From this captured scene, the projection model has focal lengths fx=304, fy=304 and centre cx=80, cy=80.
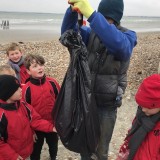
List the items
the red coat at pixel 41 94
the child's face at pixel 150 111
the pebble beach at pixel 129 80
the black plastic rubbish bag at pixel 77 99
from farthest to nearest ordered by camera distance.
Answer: the pebble beach at pixel 129 80
the red coat at pixel 41 94
the black plastic rubbish bag at pixel 77 99
the child's face at pixel 150 111

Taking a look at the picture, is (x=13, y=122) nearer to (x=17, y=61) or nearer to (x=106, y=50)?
(x=106, y=50)

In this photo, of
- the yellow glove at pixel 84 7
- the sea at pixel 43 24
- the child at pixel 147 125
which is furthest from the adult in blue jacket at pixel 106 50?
the sea at pixel 43 24

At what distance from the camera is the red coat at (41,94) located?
381 centimetres

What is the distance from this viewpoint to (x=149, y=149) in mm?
2660

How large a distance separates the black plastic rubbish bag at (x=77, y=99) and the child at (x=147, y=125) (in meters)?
0.46

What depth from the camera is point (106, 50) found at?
9.98ft

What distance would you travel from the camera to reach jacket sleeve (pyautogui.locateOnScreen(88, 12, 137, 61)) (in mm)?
2547

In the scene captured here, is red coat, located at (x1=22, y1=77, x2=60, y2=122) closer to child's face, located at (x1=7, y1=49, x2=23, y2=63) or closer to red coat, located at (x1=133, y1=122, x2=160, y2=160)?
child's face, located at (x1=7, y1=49, x2=23, y2=63)

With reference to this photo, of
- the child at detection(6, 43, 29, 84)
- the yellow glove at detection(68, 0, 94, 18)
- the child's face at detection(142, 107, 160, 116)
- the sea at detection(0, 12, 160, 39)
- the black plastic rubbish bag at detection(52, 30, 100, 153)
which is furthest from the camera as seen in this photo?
the sea at detection(0, 12, 160, 39)

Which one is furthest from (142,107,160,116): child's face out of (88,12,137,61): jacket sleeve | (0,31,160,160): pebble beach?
(0,31,160,160): pebble beach

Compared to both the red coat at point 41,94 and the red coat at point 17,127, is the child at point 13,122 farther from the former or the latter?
the red coat at point 41,94

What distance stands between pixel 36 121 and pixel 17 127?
0.32 metres

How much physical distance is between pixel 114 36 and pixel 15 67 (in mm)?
2633

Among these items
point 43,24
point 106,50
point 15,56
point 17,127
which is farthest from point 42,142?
point 43,24
